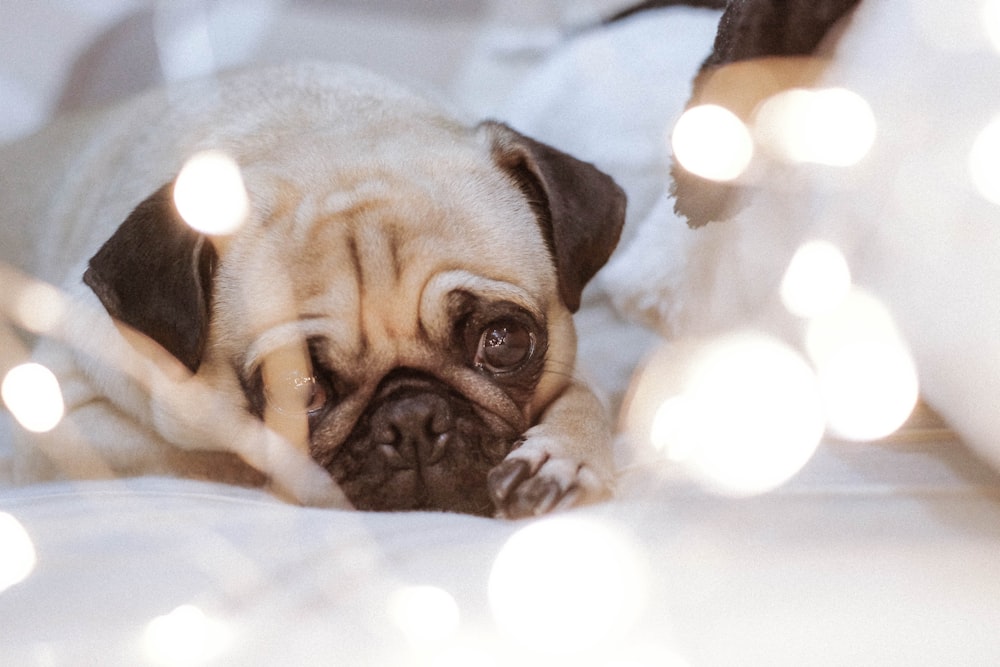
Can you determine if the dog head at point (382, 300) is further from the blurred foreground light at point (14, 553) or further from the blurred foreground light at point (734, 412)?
the blurred foreground light at point (14, 553)

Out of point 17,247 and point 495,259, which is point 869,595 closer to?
point 495,259

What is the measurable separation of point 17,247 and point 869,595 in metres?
1.53

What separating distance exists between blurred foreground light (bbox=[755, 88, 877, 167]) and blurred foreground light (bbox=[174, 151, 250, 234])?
79 cm

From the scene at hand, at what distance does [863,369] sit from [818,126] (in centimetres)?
33

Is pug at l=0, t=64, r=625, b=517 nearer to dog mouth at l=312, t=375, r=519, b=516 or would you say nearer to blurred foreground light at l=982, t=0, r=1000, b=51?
dog mouth at l=312, t=375, r=519, b=516

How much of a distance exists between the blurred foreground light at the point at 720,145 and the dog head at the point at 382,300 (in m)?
0.22

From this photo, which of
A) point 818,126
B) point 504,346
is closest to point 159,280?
point 504,346

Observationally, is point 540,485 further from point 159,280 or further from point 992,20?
point 992,20

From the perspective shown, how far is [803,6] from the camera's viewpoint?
1.18 meters

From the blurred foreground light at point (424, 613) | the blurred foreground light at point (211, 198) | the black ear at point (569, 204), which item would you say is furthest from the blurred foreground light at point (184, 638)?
the black ear at point (569, 204)

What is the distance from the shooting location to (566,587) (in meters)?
0.85

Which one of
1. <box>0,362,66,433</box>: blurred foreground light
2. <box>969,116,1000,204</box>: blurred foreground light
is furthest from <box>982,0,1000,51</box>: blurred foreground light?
<box>0,362,66,433</box>: blurred foreground light

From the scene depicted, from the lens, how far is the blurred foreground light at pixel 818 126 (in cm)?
108

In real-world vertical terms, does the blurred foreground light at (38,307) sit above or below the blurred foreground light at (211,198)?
below
